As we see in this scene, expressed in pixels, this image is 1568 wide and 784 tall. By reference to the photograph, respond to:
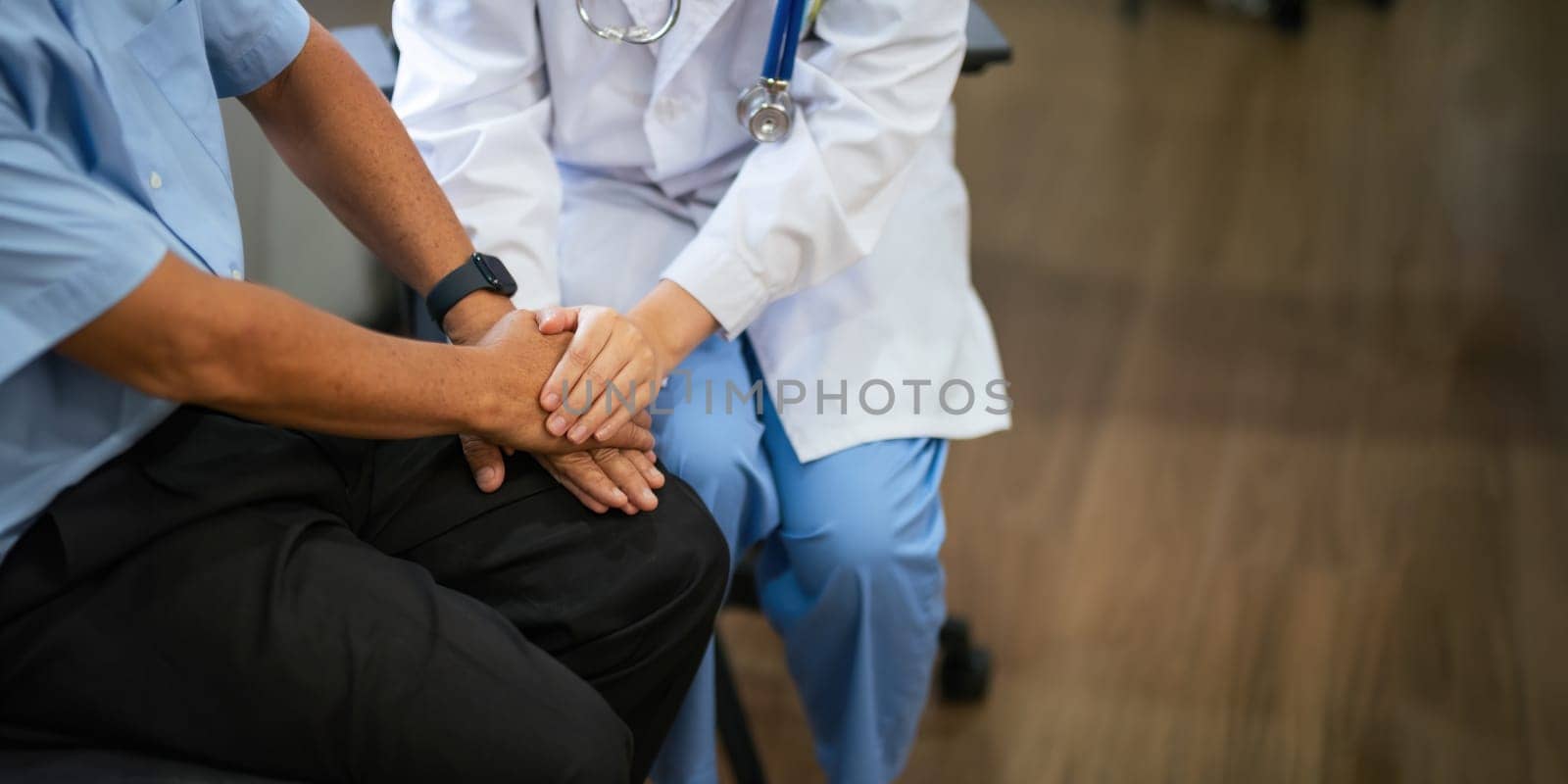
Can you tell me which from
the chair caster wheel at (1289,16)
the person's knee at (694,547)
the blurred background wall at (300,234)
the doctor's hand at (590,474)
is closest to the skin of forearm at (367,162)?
the doctor's hand at (590,474)

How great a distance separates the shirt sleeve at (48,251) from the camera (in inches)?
30.0

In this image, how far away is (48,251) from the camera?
2.51 ft

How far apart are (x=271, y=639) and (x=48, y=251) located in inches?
11.2

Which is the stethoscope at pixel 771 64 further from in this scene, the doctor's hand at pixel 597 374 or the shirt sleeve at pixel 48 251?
the shirt sleeve at pixel 48 251

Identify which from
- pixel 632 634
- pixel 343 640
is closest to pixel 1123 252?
pixel 632 634

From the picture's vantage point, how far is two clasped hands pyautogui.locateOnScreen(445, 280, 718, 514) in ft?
3.38

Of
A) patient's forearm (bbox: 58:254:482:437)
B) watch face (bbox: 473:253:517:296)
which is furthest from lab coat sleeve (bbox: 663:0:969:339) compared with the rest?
patient's forearm (bbox: 58:254:482:437)

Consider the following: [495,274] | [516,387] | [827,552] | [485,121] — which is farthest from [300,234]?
[827,552]

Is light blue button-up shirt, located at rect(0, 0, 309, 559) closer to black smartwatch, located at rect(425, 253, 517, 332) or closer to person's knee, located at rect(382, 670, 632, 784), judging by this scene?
black smartwatch, located at rect(425, 253, 517, 332)

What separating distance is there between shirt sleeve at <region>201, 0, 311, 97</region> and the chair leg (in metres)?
0.74

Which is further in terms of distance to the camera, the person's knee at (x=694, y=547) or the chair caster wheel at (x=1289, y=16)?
the chair caster wheel at (x=1289, y=16)

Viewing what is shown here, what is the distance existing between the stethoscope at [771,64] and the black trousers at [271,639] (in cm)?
44

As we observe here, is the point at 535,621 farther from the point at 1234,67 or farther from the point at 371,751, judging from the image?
the point at 1234,67

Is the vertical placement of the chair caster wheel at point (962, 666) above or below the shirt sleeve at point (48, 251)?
below
